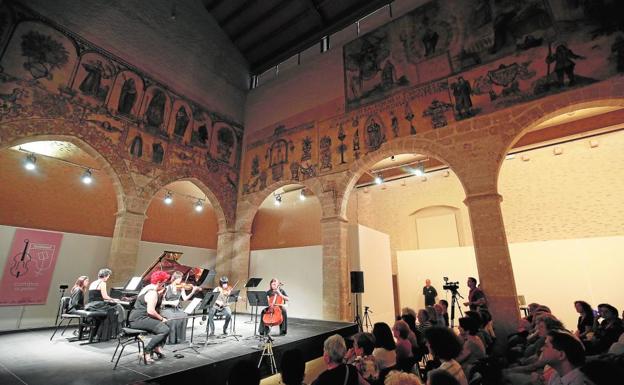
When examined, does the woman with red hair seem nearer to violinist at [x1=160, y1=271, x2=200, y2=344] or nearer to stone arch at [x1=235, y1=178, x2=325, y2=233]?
violinist at [x1=160, y1=271, x2=200, y2=344]

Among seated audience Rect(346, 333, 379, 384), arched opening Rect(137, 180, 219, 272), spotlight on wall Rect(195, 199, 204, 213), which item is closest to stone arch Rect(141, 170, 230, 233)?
arched opening Rect(137, 180, 219, 272)

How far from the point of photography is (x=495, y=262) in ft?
20.8

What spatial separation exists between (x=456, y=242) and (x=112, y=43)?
45.2ft

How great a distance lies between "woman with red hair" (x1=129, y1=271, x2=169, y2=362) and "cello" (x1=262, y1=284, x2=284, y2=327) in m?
1.95

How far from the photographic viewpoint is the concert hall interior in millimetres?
6031

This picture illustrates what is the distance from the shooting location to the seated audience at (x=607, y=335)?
383 cm

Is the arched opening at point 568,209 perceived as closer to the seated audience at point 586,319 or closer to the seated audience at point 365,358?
the seated audience at point 586,319

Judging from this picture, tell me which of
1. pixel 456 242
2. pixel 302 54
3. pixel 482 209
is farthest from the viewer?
pixel 302 54

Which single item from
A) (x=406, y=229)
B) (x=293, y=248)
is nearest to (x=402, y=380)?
(x=293, y=248)

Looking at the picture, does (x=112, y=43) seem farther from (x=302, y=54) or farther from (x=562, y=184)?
(x=562, y=184)

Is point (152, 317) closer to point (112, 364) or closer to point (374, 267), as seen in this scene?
point (112, 364)

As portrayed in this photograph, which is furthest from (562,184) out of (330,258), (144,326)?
(144,326)

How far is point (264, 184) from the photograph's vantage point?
11055 millimetres

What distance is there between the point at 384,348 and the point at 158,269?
295 inches
